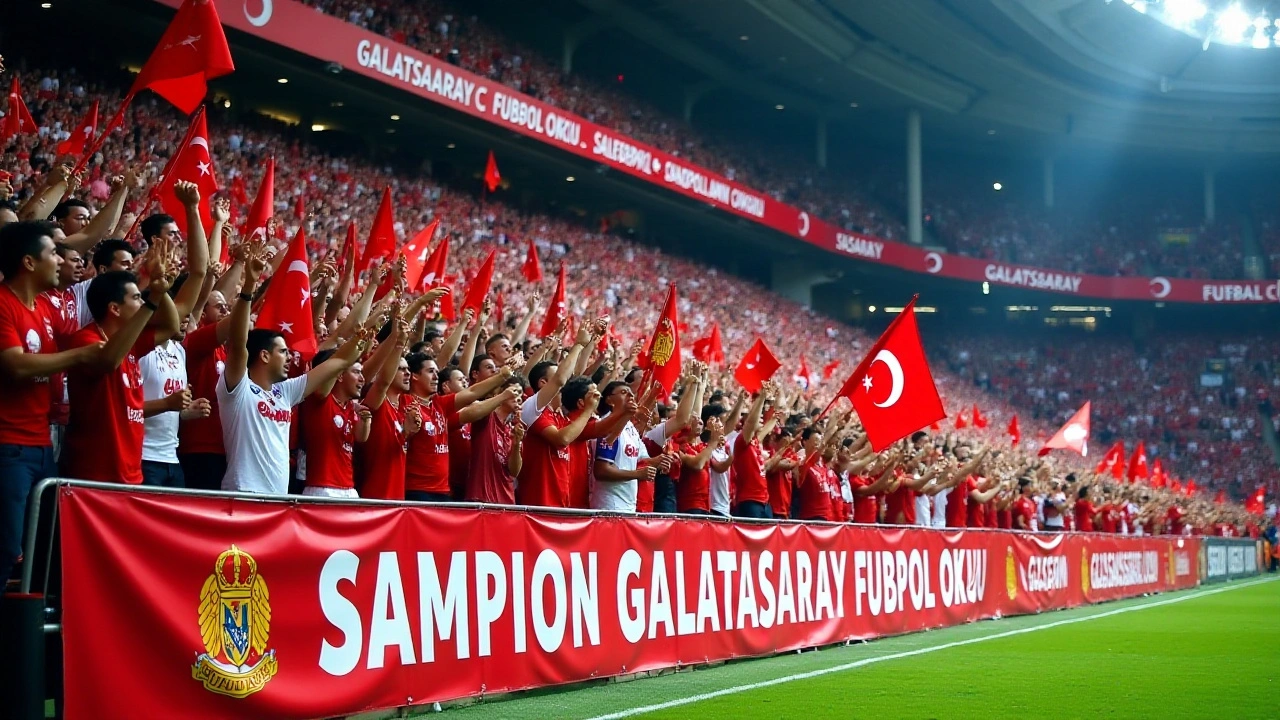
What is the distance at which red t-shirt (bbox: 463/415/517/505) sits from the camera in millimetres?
9281

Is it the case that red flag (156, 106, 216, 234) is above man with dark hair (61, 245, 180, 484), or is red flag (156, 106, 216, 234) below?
above

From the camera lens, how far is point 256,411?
23.7 ft

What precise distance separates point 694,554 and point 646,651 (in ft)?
2.95

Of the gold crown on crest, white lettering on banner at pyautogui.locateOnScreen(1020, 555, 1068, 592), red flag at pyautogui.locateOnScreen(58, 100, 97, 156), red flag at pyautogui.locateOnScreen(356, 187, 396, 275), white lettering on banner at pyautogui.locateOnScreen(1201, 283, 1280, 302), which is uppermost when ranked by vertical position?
white lettering on banner at pyautogui.locateOnScreen(1201, 283, 1280, 302)

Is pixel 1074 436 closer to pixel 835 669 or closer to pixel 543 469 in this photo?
pixel 835 669

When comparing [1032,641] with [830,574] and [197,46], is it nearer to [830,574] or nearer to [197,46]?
[830,574]

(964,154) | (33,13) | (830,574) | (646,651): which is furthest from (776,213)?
(646,651)

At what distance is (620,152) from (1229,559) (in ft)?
54.5

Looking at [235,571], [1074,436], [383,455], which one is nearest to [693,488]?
[383,455]

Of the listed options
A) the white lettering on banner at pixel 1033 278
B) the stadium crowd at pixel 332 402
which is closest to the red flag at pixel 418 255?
the stadium crowd at pixel 332 402

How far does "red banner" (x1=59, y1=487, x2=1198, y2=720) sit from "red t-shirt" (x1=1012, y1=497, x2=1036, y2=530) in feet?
27.2

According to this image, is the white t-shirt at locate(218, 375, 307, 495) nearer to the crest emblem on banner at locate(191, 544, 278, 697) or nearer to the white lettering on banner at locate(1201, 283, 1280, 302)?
the crest emblem on banner at locate(191, 544, 278, 697)

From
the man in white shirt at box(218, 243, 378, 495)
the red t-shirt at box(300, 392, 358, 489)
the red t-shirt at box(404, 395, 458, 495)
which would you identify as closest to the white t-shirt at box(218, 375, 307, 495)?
the man in white shirt at box(218, 243, 378, 495)

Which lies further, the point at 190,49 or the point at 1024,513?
the point at 1024,513
